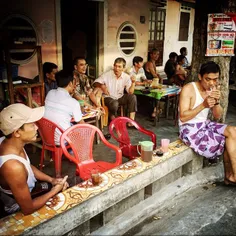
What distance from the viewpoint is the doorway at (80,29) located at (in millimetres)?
8609

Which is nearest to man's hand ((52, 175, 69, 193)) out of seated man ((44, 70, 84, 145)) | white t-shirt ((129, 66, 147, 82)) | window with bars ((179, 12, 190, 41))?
seated man ((44, 70, 84, 145))

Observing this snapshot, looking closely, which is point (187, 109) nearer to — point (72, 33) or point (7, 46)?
point (7, 46)

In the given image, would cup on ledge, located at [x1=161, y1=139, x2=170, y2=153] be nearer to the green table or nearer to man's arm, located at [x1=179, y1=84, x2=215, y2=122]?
man's arm, located at [x1=179, y1=84, x2=215, y2=122]

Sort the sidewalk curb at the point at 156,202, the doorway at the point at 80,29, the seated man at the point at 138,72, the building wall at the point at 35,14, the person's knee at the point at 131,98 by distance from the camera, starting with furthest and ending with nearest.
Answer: the doorway at the point at 80,29
the seated man at the point at 138,72
the person's knee at the point at 131,98
the building wall at the point at 35,14
the sidewalk curb at the point at 156,202

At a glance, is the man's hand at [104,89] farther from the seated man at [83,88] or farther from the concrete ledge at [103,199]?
the concrete ledge at [103,199]

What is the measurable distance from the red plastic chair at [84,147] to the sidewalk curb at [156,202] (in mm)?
643

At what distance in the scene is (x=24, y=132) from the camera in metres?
2.56

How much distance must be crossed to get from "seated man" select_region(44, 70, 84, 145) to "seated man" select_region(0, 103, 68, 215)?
1590mm

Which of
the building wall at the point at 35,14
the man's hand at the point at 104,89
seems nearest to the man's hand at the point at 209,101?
the man's hand at the point at 104,89

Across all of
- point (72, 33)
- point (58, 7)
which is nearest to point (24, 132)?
point (58, 7)

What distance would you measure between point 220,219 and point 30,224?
7.53 feet

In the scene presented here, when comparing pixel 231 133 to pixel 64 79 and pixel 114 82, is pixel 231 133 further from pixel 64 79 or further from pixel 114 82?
pixel 114 82

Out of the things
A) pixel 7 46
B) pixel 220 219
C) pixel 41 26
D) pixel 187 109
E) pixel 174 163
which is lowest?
pixel 220 219

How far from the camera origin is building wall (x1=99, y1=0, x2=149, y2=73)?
28.6ft
